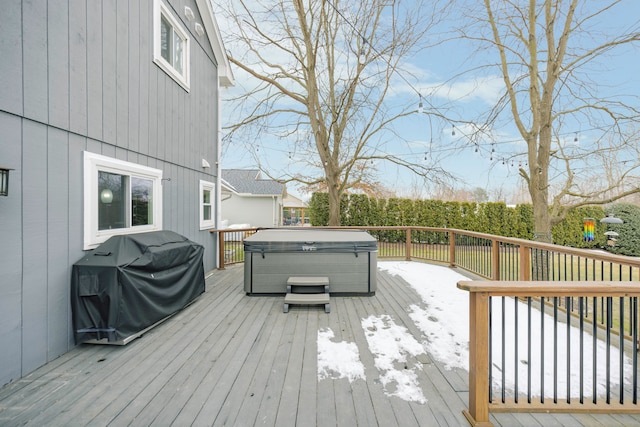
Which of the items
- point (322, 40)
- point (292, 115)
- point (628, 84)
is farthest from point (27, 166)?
point (628, 84)

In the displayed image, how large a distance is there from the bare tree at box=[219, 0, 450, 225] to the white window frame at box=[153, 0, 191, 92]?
339 cm

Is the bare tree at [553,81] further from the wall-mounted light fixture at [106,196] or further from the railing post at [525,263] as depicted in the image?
the wall-mounted light fixture at [106,196]

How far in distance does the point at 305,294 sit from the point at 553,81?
19.3ft

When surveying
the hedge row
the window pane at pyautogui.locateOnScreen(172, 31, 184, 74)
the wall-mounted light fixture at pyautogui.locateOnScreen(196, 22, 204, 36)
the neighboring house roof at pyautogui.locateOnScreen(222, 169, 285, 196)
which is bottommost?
the hedge row

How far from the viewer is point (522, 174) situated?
547 centimetres

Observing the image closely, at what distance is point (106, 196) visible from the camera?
295 cm

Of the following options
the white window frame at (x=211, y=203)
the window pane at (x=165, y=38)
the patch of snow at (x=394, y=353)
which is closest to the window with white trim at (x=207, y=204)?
the white window frame at (x=211, y=203)

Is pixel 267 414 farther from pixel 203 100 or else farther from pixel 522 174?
pixel 522 174

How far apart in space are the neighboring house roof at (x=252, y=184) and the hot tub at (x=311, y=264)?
37.5ft

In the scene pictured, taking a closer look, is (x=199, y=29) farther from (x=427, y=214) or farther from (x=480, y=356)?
(x=427, y=214)

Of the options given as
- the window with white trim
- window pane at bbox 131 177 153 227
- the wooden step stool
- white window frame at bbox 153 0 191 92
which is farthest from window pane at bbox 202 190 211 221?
the wooden step stool

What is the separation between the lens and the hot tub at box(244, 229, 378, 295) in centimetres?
391

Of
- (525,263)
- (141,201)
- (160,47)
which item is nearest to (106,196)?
(141,201)

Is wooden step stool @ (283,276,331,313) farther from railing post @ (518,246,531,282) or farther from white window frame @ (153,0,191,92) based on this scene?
white window frame @ (153,0,191,92)
